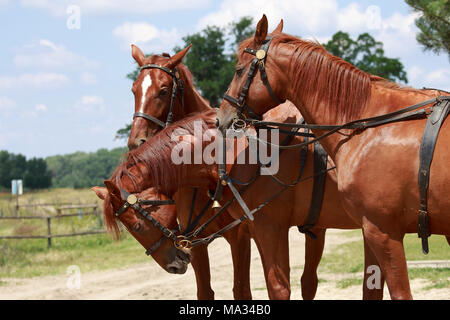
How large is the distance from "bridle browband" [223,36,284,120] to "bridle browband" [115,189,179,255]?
111 centimetres

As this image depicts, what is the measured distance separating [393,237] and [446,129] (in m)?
0.78

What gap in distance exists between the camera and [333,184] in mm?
4402

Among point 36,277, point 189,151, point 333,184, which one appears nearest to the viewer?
point 333,184

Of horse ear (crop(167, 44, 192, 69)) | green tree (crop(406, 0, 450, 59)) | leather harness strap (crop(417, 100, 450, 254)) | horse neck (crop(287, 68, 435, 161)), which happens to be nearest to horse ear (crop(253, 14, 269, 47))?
horse neck (crop(287, 68, 435, 161))

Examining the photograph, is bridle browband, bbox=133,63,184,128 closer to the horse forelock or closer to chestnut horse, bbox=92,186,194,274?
chestnut horse, bbox=92,186,194,274

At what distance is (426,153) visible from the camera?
10.8 feet

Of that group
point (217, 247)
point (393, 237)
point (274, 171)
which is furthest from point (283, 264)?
point (217, 247)

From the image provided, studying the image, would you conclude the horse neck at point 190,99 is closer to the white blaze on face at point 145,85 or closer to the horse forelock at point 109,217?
the white blaze on face at point 145,85

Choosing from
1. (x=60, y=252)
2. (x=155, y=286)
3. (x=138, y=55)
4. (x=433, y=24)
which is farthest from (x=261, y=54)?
(x=60, y=252)

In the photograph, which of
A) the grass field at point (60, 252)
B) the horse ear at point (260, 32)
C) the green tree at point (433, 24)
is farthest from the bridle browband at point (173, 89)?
the grass field at point (60, 252)

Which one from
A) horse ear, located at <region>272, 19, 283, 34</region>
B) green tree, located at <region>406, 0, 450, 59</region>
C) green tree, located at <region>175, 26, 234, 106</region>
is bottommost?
horse ear, located at <region>272, 19, 283, 34</region>

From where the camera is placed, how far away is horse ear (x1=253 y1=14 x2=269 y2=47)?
12.8 feet

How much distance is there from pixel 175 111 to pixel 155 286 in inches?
237
